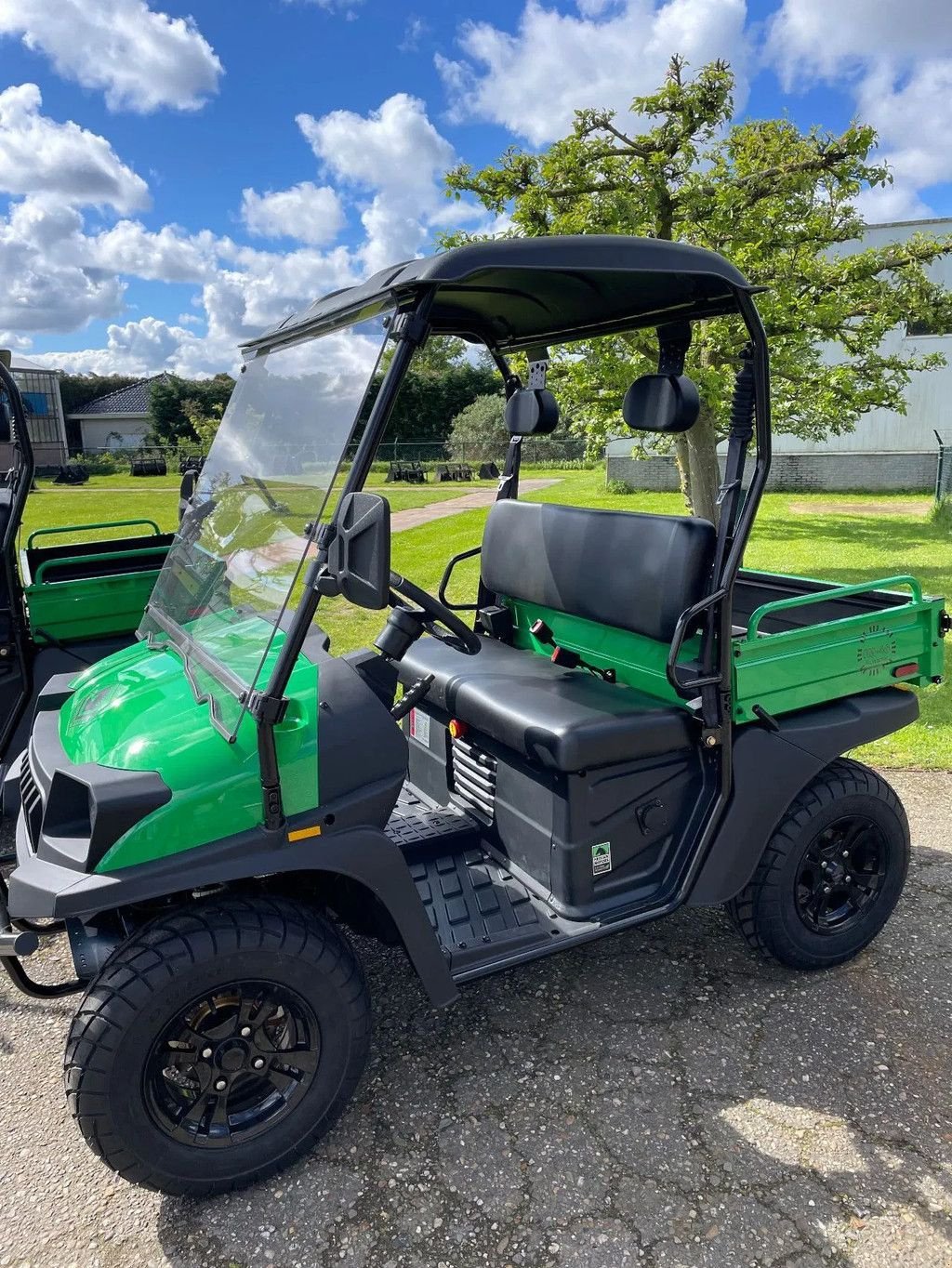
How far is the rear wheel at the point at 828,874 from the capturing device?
9.17 ft

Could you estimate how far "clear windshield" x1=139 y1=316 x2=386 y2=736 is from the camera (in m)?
2.14

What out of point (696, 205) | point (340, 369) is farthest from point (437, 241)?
point (340, 369)

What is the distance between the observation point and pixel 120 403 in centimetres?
5378

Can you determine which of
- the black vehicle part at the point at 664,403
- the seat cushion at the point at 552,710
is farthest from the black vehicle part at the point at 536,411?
the seat cushion at the point at 552,710

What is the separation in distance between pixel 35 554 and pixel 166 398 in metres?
42.0

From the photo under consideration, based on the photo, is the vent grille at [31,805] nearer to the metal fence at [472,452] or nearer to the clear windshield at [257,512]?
the clear windshield at [257,512]

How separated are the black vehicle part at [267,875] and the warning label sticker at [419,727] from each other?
3.23 ft

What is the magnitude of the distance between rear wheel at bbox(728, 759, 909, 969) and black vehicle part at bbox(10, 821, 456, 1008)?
3.62 feet

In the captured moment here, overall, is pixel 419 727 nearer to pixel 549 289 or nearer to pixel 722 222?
pixel 549 289

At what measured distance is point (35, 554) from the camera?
182 inches

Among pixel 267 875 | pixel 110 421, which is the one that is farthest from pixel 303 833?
pixel 110 421

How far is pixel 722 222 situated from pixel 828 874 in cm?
725

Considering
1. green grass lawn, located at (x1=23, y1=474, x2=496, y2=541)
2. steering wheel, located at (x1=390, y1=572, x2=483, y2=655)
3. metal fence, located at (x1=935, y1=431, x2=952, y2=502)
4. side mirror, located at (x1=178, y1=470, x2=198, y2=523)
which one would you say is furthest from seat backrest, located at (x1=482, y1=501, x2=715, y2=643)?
metal fence, located at (x1=935, y1=431, x2=952, y2=502)

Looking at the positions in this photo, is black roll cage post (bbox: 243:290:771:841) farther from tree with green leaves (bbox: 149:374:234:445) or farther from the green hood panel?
tree with green leaves (bbox: 149:374:234:445)
